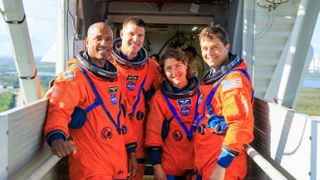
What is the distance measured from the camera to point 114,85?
2.38 meters

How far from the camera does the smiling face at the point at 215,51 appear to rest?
2.24 metres

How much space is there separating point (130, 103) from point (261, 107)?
974 mm

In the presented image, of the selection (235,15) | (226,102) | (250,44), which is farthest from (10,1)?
(235,15)

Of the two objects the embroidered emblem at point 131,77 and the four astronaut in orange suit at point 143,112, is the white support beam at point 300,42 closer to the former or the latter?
the four astronaut in orange suit at point 143,112

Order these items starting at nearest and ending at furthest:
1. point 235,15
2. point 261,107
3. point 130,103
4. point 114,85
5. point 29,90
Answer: point 114,85, point 261,107, point 130,103, point 29,90, point 235,15

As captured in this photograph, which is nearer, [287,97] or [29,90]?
[287,97]

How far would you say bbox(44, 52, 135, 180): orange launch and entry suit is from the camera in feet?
7.02

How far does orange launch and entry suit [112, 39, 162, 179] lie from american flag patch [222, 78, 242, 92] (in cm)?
87

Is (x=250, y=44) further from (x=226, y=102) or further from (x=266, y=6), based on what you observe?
(x=226, y=102)

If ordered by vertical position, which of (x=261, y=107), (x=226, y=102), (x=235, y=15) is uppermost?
(x=235, y=15)

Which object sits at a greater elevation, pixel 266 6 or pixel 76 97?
pixel 266 6

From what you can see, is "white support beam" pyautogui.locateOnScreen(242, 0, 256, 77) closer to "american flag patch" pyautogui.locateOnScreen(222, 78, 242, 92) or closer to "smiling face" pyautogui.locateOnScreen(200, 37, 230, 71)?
"smiling face" pyautogui.locateOnScreen(200, 37, 230, 71)

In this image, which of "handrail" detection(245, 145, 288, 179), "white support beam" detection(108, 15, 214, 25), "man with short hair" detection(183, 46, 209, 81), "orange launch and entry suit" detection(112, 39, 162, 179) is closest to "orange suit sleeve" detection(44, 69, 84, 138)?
"orange launch and entry suit" detection(112, 39, 162, 179)


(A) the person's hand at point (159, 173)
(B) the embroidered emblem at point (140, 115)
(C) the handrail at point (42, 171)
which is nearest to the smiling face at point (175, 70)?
(B) the embroidered emblem at point (140, 115)
